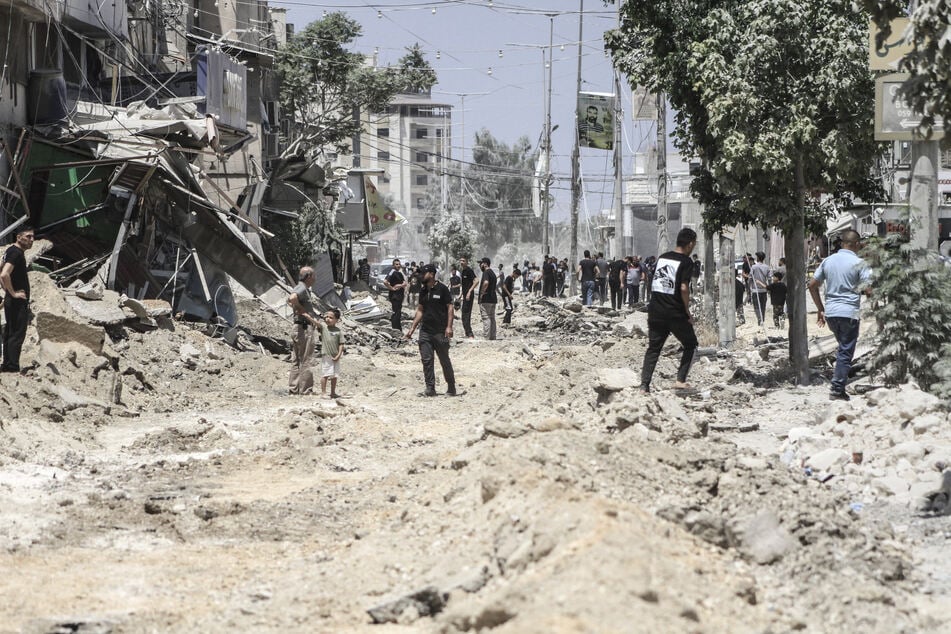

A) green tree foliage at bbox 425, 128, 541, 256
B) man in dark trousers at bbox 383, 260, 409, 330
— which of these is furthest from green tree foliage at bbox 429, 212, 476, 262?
man in dark trousers at bbox 383, 260, 409, 330

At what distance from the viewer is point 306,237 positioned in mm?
35656

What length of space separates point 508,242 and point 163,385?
96166mm

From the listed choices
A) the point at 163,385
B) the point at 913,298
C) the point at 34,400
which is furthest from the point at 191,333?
the point at 913,298

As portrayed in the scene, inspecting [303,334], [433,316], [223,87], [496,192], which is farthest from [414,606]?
[496,192]

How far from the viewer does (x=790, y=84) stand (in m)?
14.2

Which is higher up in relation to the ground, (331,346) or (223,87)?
(223,87)

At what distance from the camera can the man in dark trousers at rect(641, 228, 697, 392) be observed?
12.1 meters

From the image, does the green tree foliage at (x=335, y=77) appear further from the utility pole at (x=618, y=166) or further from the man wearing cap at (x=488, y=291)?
the man wearing cap at (x=488, y=291)

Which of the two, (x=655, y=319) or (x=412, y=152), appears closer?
(x=655, y=319)

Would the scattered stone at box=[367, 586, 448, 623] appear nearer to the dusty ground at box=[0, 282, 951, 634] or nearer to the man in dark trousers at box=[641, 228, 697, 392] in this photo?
the dusty ground at box=[0, 282, 951, 634]

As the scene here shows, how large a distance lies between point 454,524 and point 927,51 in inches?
155

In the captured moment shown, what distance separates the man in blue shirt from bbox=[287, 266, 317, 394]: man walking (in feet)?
21.2

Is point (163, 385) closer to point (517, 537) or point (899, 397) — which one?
point (899, 397)

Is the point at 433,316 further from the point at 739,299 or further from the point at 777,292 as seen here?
the point at 739,299
